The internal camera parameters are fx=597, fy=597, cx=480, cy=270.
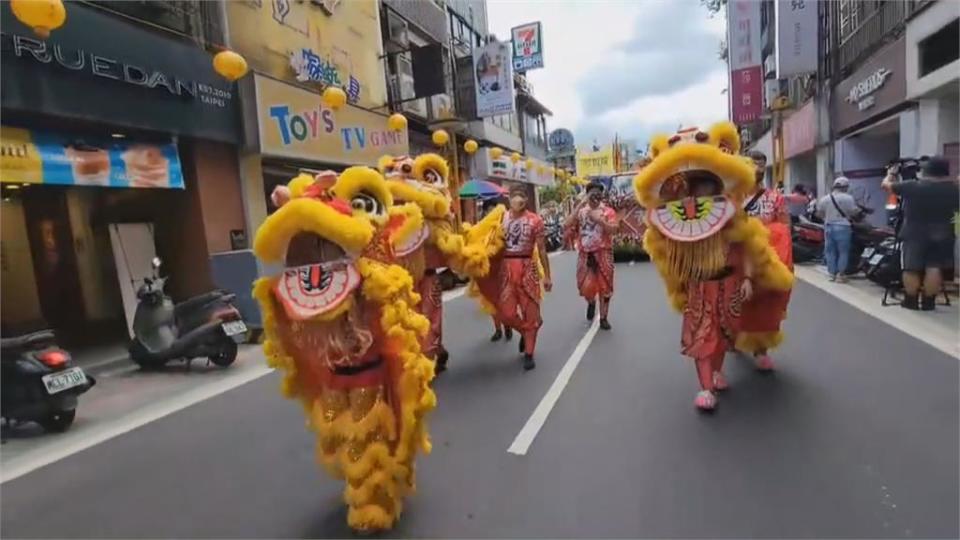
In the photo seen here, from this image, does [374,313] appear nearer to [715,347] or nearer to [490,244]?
[715,347]

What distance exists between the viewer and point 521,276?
544cm

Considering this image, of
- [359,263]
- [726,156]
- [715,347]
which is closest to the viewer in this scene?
[359,263]

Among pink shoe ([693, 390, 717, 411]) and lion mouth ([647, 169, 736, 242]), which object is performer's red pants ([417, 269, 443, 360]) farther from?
pink shoe ([693, 390, 717, 411])

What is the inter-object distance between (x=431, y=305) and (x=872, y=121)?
11.0 meters

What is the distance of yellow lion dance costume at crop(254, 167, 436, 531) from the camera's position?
8.18 ft

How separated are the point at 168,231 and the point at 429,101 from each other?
1010cm

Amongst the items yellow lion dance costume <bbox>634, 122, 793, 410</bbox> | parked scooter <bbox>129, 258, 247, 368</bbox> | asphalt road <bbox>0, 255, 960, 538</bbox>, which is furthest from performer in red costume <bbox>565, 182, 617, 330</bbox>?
parked scooter <bbox>129, 258, 247, 368</bbox>

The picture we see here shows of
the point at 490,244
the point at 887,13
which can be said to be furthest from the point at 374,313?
the point at 887,13

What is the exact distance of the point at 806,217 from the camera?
467 inches

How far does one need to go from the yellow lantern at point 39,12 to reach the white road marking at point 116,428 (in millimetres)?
3237

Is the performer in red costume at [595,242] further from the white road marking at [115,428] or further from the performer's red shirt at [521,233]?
the white road marking at [115,428]

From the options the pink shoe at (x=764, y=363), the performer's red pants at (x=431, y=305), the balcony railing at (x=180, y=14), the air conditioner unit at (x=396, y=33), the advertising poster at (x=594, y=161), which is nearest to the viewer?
the pink shoe at (x=764, y=363)

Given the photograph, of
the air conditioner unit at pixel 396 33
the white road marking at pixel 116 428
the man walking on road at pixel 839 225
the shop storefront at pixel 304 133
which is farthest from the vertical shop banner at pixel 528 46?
the white road marking at pixel 116 428

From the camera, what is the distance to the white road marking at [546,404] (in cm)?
362
